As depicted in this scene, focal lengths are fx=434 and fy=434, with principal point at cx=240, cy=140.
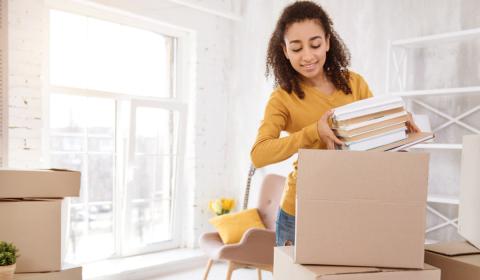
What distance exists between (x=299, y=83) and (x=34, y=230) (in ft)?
4.17

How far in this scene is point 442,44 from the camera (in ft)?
9.59

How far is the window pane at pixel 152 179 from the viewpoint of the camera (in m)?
3.78

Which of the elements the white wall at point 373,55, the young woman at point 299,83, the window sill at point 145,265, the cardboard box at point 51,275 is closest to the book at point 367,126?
the young woman at point 299,83

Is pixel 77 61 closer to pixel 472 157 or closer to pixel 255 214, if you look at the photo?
pixel 255 214

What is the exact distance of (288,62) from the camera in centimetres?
138

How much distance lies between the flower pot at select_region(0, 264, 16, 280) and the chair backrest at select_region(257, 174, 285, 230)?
6.44ft

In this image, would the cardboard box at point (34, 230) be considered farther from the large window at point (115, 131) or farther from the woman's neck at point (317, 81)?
the large window at point (115, 131)

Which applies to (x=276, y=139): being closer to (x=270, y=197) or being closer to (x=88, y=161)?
(x=270, y=197)

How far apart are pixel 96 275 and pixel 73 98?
1.35m

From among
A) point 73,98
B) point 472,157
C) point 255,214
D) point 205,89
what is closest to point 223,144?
point 205,89

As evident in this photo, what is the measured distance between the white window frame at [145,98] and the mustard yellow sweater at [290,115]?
7.26 feet

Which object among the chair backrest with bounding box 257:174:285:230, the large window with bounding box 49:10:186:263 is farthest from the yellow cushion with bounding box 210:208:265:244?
the large window with bounding box 49:10:186:263

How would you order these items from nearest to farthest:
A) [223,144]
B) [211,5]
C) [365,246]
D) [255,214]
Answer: [365,246]
[255,214]
[211,5]
[223,144]

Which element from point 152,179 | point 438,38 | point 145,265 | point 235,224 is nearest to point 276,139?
point 438,38
